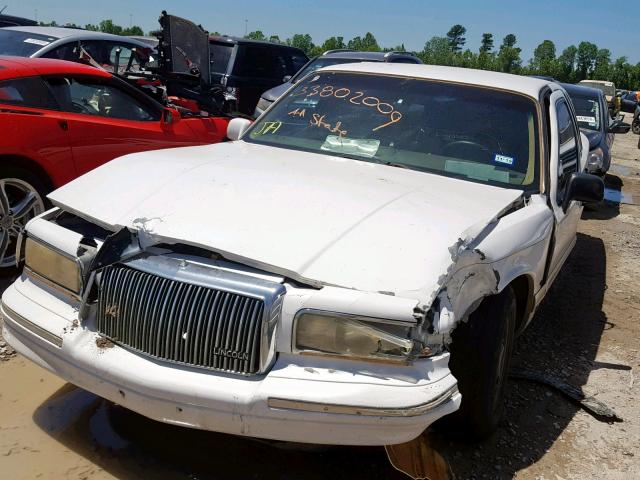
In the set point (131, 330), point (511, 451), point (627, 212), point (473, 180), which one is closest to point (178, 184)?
point (131, 330)

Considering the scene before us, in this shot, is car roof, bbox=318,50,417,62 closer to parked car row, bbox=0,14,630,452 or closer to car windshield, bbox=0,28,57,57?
car windshield, bbox=0,28,57,57

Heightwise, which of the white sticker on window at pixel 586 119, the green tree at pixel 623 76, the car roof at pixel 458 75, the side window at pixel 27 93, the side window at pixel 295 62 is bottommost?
the green tree at pixel 623 76

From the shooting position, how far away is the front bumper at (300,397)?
7.48ft

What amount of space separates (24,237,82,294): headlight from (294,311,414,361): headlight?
1.04m

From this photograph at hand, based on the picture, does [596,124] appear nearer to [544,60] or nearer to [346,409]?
[346,409]

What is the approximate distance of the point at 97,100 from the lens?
18.8 feet

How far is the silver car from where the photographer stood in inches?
311

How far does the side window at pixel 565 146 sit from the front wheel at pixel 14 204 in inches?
147

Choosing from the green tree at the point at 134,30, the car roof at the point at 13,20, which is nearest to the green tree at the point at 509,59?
the green tree at the point at 134,30

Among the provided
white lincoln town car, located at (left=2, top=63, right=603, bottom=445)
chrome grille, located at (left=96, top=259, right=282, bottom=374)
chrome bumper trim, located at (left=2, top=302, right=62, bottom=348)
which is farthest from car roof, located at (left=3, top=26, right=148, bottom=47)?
chrome grille, located at (left=96, top=259, right=282, bottom=374)

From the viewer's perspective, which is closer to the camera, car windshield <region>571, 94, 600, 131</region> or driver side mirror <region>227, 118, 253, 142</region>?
driver side mirror <region>227, 118, 253, 142</region>

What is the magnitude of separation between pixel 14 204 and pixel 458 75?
3.36 metres

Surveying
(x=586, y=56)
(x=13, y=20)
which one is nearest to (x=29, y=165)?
(x=13, y=20)

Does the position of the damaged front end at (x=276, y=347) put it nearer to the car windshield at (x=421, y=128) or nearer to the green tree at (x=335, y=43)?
the car windshield at (x=421, y=128)
